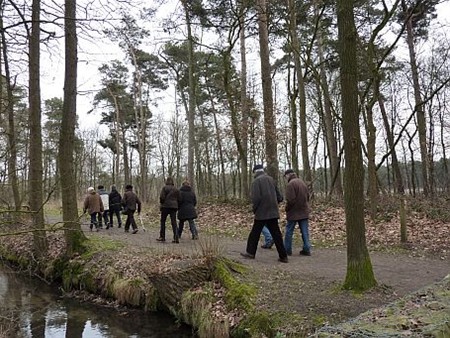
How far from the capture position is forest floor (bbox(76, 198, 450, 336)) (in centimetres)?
628

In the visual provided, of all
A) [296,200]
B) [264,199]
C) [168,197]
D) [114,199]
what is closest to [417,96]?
[296,200]

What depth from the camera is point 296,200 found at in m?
9.95

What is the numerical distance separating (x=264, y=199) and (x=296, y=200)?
109cm

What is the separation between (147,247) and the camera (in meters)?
11.8

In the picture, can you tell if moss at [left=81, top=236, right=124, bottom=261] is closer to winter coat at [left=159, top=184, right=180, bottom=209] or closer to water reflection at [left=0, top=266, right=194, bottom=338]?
water reflection at [left=0, top=266, right=194, bottom=338]

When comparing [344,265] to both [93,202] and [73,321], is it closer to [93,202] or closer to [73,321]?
[73,321]

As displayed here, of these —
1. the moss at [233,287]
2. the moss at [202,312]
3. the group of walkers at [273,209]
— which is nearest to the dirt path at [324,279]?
the moss at [233,287]

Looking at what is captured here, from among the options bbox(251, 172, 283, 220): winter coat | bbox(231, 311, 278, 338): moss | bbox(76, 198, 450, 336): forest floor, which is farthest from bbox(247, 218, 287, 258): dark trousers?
bbox(231, 311, 278, 338): moss

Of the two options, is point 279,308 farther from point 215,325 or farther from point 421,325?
point 421,325

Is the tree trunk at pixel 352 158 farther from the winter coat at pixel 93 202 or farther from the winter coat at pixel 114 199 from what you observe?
the winter coat at pixel 114 199

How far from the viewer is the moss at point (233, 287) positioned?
6909 mm

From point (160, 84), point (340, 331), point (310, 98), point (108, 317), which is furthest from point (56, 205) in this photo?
point (340, 331)

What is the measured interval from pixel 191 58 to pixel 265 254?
14.1 m

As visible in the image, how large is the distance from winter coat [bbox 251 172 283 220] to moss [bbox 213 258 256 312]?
4.22 ft
